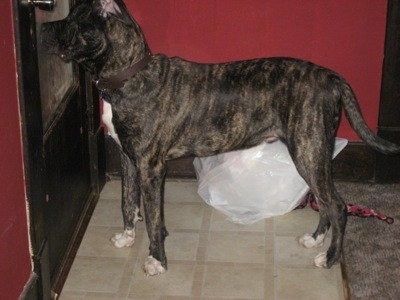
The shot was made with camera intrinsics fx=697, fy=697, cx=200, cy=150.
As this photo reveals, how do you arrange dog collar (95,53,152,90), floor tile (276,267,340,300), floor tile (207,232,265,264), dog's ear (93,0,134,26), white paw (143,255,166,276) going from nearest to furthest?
1. dog's ear (93,0,134,26)
2. dog collar (95,53,152,90)
3. floor tile (276,267,340,300)
4. white paw (143,255,166,276)
5. floor tile (207,232,265,264)

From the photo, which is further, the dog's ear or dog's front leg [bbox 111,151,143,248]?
dog's front leg [bbox 111,151,143,248]

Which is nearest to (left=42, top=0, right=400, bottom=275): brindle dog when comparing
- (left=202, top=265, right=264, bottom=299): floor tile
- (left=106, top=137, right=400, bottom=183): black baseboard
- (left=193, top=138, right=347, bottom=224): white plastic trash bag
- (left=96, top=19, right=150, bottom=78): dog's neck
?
(left=96, top=19, right=150, bottom=78): dog's neck

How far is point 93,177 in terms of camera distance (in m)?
3.75

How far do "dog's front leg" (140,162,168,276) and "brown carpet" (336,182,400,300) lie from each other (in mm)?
832

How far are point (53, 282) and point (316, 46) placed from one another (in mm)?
1796

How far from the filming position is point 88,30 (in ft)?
9.00

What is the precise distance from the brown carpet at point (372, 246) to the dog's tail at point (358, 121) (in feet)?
1.81

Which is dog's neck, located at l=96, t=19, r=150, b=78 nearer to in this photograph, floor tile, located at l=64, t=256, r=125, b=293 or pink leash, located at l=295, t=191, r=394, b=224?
floor tile, located at l=64, t=256, r=125, b=293

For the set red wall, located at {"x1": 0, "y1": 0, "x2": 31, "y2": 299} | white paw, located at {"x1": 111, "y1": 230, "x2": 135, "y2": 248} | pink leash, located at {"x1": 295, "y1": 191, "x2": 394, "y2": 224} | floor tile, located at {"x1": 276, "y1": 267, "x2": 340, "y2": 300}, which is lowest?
floor tile, located at {"x1": 276, "y1": 267, "x2": 340, "y2": 300}

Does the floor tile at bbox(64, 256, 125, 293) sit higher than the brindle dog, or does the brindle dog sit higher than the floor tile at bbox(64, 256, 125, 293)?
the brindle dog

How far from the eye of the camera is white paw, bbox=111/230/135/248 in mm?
3311

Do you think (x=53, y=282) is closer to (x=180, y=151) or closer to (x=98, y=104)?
(x=180, y=151)

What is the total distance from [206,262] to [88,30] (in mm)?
1182

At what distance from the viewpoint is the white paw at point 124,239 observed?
3.31m
